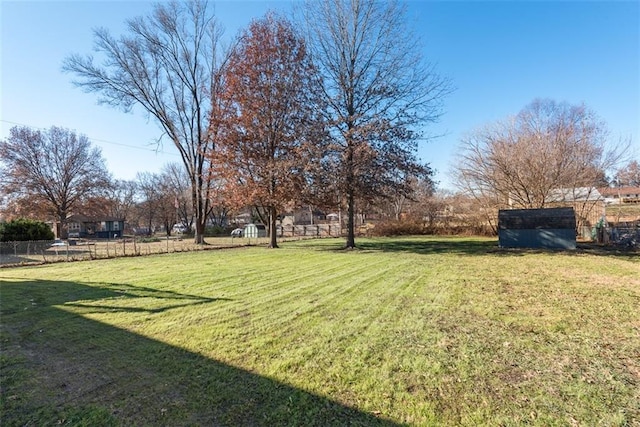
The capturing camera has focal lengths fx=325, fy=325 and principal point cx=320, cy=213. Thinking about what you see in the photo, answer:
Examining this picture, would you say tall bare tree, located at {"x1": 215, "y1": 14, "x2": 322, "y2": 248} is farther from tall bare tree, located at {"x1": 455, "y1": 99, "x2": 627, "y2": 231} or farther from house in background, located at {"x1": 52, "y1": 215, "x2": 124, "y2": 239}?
house in background, located at {"x1": 52, "y1": 215, "x2": 124, "y2": 239}

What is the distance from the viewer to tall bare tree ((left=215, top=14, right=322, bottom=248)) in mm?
17609

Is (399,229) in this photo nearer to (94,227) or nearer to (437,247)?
(437,247)

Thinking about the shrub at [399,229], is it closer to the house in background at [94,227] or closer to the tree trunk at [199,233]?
the tree trunk at [199,233]

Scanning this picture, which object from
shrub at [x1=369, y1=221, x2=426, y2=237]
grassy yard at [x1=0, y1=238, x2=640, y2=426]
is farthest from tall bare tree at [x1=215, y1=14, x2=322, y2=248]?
shrub at [x1=369, y1=221, x2=426, y2=237]

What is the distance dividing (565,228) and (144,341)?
18763 millimetres

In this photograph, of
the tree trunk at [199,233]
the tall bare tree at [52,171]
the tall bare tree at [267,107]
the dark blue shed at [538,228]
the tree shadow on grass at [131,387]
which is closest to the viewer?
the tree shadow on grass at [131,387]

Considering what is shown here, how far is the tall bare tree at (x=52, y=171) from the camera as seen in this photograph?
32156 millimetres

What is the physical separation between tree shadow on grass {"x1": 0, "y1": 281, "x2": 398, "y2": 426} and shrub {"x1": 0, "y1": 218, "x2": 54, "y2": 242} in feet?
60.9

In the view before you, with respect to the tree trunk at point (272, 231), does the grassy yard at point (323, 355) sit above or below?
below

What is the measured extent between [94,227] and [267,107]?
1724 inches

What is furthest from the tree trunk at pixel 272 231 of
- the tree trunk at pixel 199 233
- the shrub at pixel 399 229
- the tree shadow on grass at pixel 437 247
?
the shrub at pixel 399 229

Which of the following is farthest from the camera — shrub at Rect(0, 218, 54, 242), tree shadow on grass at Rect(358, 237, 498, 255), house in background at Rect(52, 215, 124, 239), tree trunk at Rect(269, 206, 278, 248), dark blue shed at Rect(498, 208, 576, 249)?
house in background at Rect(52, 215, 124, 239)

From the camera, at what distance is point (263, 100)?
17.8 meters

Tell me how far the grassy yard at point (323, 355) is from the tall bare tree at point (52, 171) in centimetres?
3432
